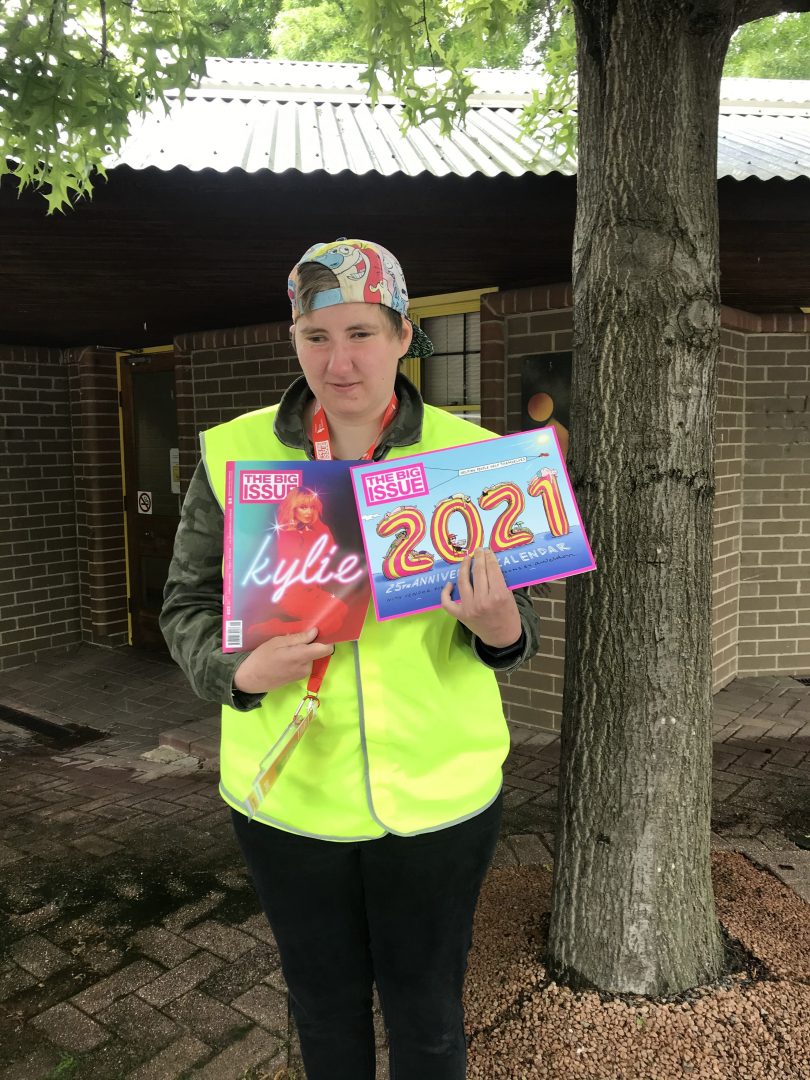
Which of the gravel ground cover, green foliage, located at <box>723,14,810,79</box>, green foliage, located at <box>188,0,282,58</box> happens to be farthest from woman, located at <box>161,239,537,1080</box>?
green foliage, located at <box>188,0,282,58</box>

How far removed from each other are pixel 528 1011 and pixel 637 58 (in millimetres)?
2688

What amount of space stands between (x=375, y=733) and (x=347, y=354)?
28.3 inches

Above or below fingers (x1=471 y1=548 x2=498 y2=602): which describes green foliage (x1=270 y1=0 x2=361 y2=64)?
above

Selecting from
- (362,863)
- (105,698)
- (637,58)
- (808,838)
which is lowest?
(105,698)

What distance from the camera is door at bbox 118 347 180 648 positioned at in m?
7.24

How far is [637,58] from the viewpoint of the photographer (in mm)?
2105

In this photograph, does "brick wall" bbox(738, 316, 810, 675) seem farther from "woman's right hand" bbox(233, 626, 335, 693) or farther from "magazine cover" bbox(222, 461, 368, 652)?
"woman's right hand" bbox(233, 626, 335, 693)

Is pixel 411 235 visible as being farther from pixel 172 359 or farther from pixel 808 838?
pixel 172 359

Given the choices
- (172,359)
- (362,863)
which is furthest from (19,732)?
(362,863)

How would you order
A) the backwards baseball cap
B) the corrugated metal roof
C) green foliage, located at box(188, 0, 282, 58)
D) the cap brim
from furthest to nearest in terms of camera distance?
green foliage, located at box(188, 0, 282, 58)
the corrugated metal roof
the cap brim
the backwards baseball cap

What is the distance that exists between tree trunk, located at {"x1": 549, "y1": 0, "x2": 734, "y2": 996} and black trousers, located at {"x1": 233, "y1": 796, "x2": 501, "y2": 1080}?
76 centimetres

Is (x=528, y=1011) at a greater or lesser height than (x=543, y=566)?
lesser

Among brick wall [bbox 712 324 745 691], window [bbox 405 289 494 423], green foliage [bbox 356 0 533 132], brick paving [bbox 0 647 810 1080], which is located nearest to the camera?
brick paving [bbox 0 647 810 1080]

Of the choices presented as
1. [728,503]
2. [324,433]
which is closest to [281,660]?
[324,433]
